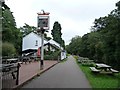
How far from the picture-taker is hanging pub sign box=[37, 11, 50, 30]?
87.2 ft

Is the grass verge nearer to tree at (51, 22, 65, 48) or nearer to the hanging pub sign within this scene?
the hanging pub sign

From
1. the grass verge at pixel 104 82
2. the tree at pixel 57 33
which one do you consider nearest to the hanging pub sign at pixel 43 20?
the grass verge at pixel 104 82

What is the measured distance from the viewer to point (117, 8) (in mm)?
30266

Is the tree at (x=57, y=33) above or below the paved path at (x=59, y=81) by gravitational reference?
above

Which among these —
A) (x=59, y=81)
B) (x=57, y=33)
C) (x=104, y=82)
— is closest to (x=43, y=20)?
(x=59, y=81)

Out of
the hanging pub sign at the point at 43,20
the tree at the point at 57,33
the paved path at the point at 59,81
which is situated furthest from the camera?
the tree at the point at 57,33

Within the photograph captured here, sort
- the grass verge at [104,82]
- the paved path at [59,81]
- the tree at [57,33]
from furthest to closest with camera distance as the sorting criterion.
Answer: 1. the tree at [57,33]
2. the paved path at [59,81]
3. the grass verge at [104,82]

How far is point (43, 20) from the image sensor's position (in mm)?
26703

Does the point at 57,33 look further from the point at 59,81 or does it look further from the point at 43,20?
the point at 59,81

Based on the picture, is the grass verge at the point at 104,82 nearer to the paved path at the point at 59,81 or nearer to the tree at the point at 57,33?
the paved path at the point at 59,81

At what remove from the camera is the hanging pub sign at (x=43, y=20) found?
87.2 ft

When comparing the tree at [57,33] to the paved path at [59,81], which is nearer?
the paved path at [59,81]

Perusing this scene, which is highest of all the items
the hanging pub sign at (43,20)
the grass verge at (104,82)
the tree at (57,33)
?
the tree at (57,33)

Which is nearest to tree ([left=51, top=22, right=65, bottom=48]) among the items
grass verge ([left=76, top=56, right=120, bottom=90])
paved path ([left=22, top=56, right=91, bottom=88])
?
paved path ([left=22, top=56, right=91, bottom=88])
